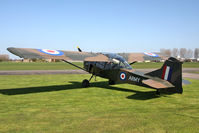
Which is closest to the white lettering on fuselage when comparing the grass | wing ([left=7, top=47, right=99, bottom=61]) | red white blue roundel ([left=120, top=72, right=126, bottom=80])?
red white blue roundel ([left=120, top=72, right=126, bottom=80])

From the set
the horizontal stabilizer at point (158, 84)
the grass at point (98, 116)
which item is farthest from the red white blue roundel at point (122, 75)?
the grass at point (98, 116)

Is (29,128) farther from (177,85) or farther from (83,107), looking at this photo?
(177,85)

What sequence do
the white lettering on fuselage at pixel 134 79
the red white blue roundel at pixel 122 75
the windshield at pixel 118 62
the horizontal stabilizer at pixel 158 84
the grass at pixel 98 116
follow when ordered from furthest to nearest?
the windshield at pixel 118 62, the red white blue roundel at pixel 122 75, the white lettering on fuselage at pixel 134 79, the horizontal stabilizer at pixel 158 84, the grass at pixel 98 116

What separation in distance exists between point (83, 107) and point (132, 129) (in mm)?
2724

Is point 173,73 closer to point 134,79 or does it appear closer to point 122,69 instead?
point 134,79

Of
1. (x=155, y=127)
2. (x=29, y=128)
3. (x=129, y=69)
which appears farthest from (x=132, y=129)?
(x=129, y=69)

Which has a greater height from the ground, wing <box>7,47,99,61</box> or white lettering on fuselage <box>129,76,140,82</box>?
wing <box>7,47,99,61</box>

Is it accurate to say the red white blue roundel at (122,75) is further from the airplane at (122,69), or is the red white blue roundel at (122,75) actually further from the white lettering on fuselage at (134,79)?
the white lettering on fuselage at (134,79)

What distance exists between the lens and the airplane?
8625 mm

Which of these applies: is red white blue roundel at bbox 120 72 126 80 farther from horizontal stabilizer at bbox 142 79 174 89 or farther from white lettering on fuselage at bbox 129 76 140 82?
horizontal stabilizer at bbox 142 79 174 89

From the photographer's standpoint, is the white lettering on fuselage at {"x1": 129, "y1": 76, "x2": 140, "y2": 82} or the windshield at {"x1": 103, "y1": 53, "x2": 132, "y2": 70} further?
the windshield at {"x1": 103, "y1": 53, "x2": 132, "y2": 70}

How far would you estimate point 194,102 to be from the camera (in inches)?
320

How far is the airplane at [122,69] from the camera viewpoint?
8625 millimetres

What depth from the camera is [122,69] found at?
37.2 ft
